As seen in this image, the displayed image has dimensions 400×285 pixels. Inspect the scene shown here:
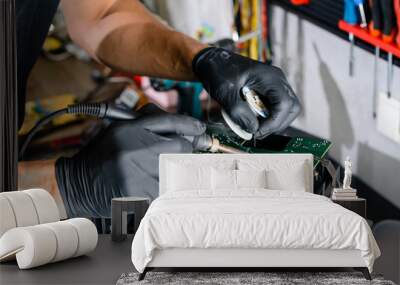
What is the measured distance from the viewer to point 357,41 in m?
6.29

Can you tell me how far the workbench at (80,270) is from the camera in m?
4.61

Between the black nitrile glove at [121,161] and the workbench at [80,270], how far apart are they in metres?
0.81

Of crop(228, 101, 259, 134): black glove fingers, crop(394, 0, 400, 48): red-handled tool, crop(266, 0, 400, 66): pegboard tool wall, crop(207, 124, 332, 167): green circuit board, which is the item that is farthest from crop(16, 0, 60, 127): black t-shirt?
crop(394, 0, 400, 48): red-handled tool

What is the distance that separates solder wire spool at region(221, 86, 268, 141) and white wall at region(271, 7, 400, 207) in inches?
13.3

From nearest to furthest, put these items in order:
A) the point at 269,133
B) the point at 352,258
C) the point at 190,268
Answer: the point at 352,258
the point at 190,268
the point at 269,133

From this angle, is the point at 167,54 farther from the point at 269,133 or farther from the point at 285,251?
the point at 285,251

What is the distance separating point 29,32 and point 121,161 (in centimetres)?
138

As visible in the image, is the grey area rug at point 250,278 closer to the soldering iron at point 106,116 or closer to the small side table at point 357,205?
the small side table at point 357,205

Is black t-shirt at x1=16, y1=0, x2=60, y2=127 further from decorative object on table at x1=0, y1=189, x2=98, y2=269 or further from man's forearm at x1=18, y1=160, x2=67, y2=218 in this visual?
decorative object on table at x1=0, y1=189, x2=98, y2=269

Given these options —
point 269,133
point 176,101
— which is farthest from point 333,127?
point 176,101

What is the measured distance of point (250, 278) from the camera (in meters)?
4.57

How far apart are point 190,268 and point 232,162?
1.41m

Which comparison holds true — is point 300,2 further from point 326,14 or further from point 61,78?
point 61,78

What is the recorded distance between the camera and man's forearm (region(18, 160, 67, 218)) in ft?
21.0
